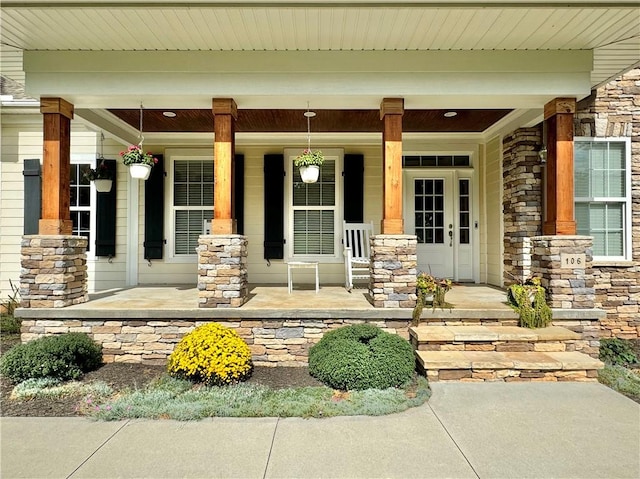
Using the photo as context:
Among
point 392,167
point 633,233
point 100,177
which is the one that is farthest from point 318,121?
point 633,233

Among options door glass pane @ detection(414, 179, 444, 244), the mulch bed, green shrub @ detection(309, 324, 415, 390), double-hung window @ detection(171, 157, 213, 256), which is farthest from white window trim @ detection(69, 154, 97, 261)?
door glass pane @ detection(414, 179, 444, 244)

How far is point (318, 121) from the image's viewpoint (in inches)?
227

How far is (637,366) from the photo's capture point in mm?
4473

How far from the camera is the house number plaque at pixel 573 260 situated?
420 cm

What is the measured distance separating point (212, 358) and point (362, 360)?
130 cm

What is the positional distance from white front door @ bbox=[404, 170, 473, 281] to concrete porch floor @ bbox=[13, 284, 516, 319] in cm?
146

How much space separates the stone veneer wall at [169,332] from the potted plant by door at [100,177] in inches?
103

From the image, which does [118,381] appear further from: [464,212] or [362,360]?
[464,212]

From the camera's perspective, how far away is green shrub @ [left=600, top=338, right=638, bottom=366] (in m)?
4.55

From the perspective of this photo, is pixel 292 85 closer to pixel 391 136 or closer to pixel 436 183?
pixel 391 136

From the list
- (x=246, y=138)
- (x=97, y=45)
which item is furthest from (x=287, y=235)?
(x=97, y=45)

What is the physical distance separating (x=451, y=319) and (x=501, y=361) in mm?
706

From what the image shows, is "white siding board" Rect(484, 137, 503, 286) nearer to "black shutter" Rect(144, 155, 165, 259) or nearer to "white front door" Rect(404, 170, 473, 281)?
"white front door" Rect(404, 170, 473, 281)

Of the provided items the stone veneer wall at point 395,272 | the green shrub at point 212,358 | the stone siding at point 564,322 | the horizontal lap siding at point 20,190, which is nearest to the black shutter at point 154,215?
the horizontal lap siding at point 20,190
